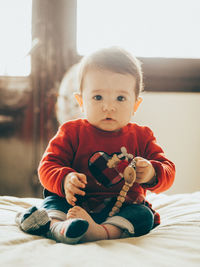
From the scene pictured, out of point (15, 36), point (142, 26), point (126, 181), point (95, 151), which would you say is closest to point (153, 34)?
point (142, 26)

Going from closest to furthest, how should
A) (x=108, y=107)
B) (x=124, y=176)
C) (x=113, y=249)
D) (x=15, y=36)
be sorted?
(x=113, y=249) < (x=124, y=176) < (x=108, y=107) < (x=15, y=36)

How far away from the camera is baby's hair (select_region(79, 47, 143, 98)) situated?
891 mm

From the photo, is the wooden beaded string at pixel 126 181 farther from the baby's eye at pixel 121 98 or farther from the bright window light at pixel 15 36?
the bright window light at pixel 15 36

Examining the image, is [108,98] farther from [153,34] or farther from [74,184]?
[153,34]

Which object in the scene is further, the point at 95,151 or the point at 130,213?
the point at 95,151

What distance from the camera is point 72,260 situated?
55 cm

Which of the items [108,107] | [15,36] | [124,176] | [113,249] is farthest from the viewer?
[15,36]

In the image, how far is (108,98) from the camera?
891 millimetres

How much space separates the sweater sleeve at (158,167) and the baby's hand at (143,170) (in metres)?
0.03

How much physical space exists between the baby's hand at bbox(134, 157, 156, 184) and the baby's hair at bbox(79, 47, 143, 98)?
0.89 feet

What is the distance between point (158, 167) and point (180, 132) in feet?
3.26

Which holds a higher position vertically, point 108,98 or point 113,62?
point 113,62

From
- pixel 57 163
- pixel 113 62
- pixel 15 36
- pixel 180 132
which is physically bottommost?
pixel 180 132

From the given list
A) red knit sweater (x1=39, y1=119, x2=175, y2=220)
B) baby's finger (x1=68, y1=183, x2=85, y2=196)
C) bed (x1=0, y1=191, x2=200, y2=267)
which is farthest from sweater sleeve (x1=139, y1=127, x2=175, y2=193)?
baby's finger (x1=68, y1=183, x2=85, y2=196)
